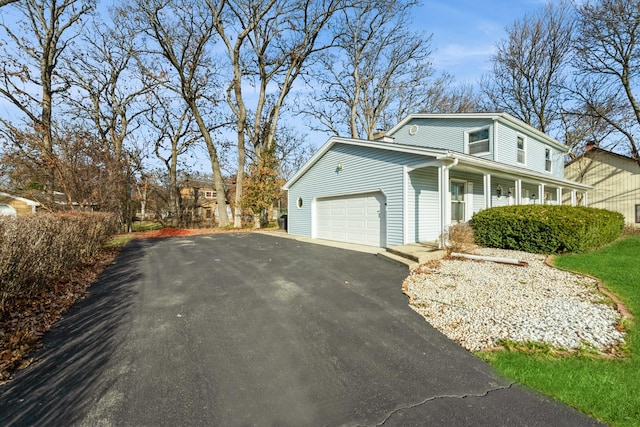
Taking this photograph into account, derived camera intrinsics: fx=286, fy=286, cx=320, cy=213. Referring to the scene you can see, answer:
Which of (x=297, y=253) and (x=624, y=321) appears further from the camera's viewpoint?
(x=297, y=253)

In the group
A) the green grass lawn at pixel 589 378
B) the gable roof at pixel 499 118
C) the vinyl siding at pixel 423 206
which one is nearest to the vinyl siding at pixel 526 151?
the gable roof at pixel 499 118

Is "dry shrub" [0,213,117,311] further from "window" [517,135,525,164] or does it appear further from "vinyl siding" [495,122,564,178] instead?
"window" [517,135,525,164]

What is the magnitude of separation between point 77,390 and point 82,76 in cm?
2508

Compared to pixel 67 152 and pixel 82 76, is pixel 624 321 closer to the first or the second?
pixel 67 152

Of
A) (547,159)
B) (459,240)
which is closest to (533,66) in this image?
(547,159)

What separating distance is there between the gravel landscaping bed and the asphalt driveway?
43cm

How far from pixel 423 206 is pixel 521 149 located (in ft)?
31.0

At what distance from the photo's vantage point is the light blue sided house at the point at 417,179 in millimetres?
9273

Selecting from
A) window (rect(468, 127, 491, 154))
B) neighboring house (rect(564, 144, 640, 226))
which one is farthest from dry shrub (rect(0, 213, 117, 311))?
neighboring house (rect(564, 144, 640, 226))

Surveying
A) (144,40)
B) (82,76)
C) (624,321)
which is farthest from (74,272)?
(82,76)

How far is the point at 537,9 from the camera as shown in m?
19.9

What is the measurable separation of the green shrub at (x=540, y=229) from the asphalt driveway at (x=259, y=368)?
5.77 meters

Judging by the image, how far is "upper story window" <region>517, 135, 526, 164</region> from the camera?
14930mm

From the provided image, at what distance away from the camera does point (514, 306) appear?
4.39 meters
